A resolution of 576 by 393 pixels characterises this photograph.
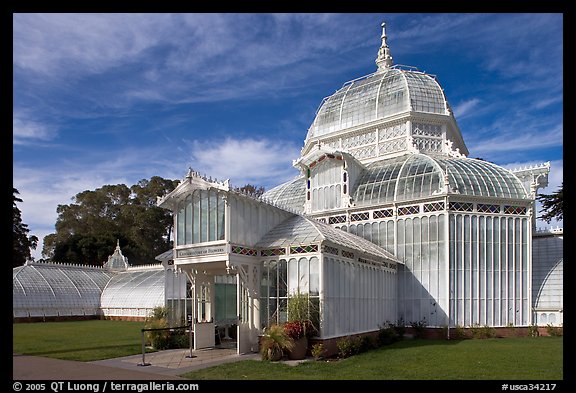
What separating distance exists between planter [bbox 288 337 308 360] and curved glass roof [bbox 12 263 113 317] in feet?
105

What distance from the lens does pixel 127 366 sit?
638 inches

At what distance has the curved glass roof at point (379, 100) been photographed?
32.9 meters

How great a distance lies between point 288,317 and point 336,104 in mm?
21727

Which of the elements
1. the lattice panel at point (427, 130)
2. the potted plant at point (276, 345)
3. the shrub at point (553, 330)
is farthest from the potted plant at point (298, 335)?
the lattice panel at point (427, 130)

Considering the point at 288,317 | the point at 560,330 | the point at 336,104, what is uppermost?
the point at 336,104

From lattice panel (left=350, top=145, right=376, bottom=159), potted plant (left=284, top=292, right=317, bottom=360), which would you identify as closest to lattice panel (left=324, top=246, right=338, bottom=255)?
potted plant (left=284, top=292, right=317, bottom=360)

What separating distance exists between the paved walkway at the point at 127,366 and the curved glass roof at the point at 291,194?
14778 millimetres

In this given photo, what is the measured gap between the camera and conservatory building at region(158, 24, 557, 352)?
19469mm

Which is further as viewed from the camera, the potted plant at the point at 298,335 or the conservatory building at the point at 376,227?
the conservatory building at the point at 376,227

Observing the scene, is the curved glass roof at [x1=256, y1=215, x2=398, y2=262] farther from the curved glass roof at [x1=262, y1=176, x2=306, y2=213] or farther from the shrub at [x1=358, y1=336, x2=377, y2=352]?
the curved glass roof at [x1=262, y1=176, x2=306, y2=213]

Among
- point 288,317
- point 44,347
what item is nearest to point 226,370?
point 288,317

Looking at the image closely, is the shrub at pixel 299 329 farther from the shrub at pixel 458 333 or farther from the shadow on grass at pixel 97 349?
the shrub at pixel 458 333

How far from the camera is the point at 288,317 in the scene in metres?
18.4
